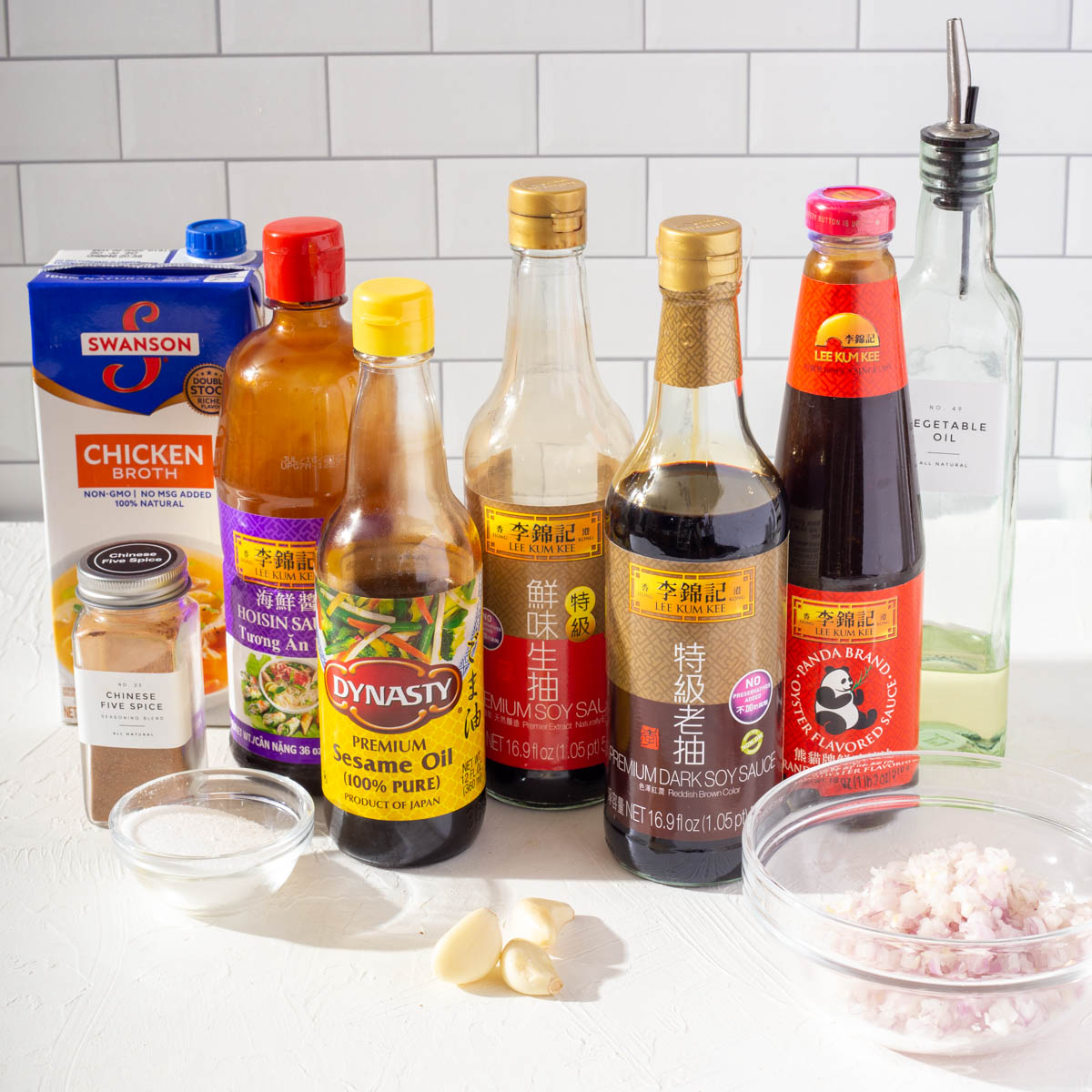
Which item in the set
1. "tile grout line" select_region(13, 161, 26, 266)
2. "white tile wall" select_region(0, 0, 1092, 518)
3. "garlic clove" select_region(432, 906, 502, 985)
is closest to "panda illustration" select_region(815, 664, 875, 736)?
"garlic clove" select_region(432, 906, 502, 985)

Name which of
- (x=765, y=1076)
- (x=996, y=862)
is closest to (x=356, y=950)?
(x=765, y=1076)

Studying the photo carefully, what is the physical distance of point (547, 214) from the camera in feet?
2.51

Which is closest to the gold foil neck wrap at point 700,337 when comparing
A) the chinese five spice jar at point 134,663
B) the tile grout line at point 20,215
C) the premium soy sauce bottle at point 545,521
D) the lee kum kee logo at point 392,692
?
the premium soy sauce bottle at point 545,521

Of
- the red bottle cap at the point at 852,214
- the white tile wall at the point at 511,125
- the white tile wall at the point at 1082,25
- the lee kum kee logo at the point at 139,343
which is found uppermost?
the white tile wall at the point at 1082,25

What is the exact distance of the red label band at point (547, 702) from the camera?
0.86m

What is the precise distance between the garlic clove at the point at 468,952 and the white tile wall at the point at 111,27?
0.84 meters

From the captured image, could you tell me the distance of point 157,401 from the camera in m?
0.92

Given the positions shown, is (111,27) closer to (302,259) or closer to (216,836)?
(302,259)

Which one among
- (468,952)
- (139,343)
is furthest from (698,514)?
(139,343)

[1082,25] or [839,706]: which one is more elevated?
[1082,25]

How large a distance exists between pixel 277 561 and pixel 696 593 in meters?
0.25

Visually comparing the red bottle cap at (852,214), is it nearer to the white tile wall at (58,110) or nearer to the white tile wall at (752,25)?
the white tile wall at (752,25)

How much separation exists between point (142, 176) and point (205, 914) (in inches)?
29.2

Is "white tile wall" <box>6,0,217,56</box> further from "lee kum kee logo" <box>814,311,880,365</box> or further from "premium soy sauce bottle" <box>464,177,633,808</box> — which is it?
"lee kum kee logo" <box>814,311,880,365</box>
